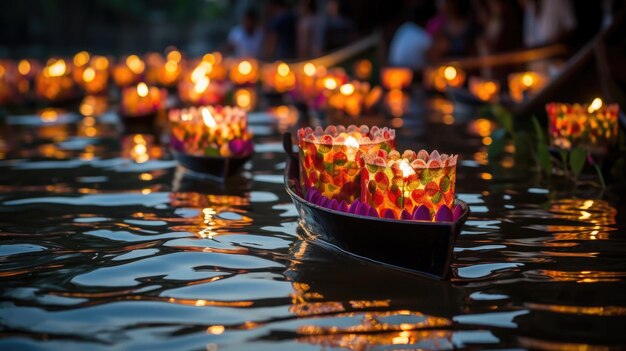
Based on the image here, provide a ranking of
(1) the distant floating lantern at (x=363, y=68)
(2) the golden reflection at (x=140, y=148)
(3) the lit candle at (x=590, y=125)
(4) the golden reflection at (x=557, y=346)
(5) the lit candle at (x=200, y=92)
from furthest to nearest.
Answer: (1) the distant floating lantern at (x=363, y=68), (5) the lit candle at (x=200, y=92), (2) the golden reflection at (x=140, y=148), (3) the lit candle at (x=590, y=125), (4) the golden reflection at (x=557, y=346)

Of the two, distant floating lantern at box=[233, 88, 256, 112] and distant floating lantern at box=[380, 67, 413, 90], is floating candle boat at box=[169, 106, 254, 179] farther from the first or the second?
distant floating lantern at box=[380, 67, 413, 90]

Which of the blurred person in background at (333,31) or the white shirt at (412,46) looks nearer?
the white shirt at (412,46)

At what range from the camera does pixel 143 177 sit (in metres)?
8.01

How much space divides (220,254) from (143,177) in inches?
114

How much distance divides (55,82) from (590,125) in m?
9.01

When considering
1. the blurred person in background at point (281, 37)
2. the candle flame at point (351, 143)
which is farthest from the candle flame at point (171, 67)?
the candle flame at point (351, 143)

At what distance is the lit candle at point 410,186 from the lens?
461cm

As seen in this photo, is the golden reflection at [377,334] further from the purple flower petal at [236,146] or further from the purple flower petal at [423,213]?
the purple flower petal at [236,146]

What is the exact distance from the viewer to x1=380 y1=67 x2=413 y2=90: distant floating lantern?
16.1 m

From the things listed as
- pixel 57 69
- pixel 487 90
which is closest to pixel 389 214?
pixel 487 90

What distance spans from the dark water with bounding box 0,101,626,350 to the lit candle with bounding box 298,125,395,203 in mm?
343

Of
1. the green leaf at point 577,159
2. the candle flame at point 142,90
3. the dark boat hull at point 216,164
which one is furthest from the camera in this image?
the candle flame at point 142,90

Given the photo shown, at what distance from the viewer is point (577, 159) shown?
6.98m

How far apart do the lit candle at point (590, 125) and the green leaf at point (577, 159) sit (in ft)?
0.68
